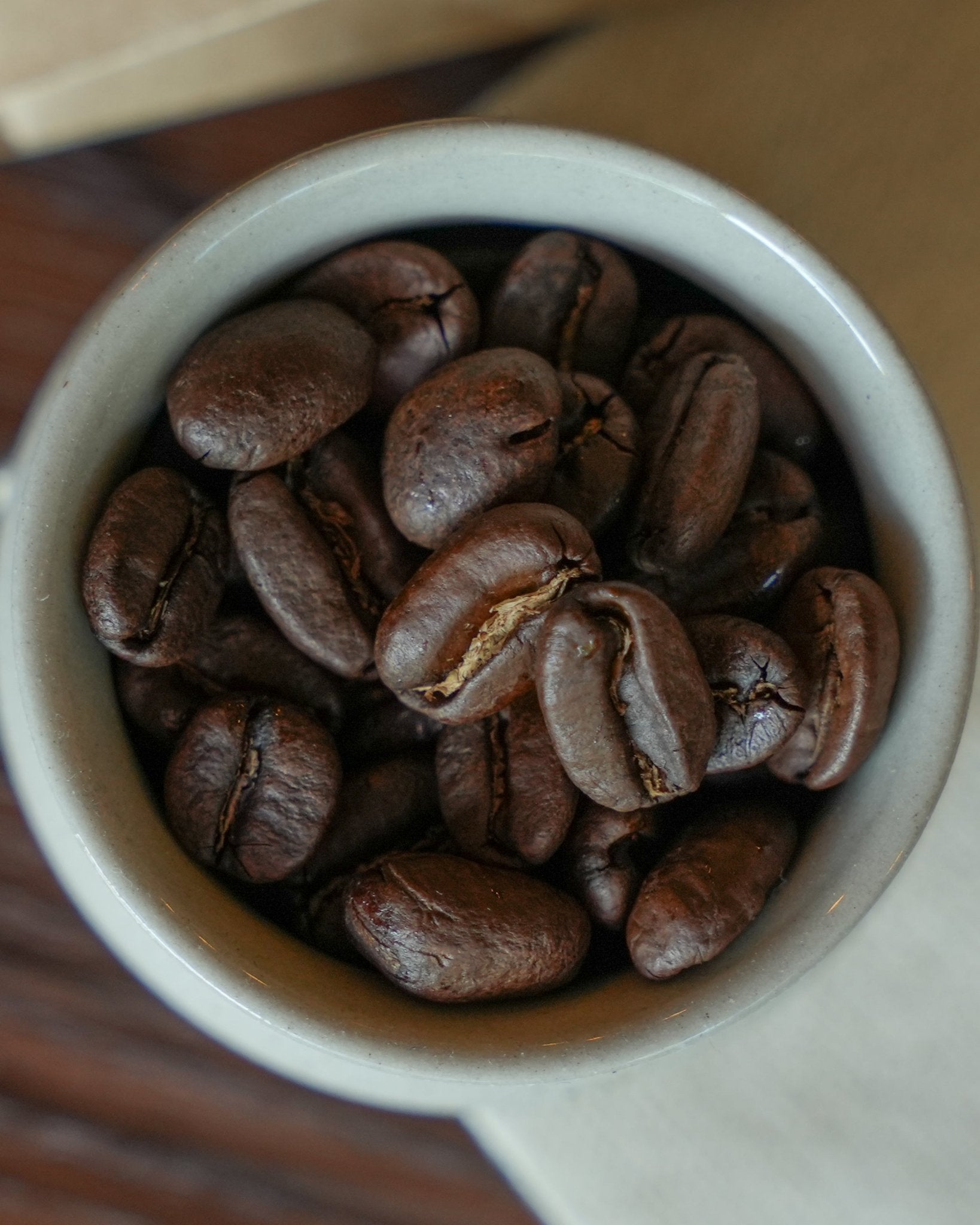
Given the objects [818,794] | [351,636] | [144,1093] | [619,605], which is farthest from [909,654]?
[144,1093]

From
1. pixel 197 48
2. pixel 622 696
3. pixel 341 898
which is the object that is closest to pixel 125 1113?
pixel 341 898

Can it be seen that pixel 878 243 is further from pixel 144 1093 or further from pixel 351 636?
pixel 144 1093

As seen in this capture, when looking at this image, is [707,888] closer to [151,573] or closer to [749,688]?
[749,688]

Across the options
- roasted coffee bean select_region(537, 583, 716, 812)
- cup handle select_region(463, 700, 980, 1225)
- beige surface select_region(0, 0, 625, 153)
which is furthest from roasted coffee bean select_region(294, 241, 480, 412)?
cup handle select_region(463, 700, 980, 1225)

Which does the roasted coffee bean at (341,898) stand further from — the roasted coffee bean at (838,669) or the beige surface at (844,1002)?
the beige surface at (844,1002)

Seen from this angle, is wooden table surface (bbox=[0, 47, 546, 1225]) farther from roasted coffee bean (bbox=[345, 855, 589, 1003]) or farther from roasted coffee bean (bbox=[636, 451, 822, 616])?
roasted coffee bean (bbox=[636, 451, 822, 616])
